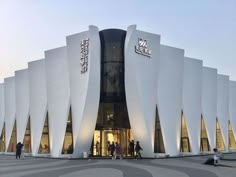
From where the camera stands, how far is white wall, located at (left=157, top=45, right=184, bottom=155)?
31036 millimetres

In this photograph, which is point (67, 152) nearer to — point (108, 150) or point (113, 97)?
point (108, 150)

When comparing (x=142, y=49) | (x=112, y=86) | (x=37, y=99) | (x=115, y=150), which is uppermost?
(x=142, y=49)

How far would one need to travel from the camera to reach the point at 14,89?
1624 inches

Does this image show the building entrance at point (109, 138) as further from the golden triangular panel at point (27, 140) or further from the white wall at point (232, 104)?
the white wall at point (232, 104)

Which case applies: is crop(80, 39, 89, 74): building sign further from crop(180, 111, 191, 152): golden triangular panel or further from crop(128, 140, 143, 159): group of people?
crop(180, 111, 191, 152): golden triangular panel

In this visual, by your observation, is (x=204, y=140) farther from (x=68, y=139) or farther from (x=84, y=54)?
(x=84, y=54)

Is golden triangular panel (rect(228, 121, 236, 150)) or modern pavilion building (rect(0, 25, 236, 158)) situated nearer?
modern pavilion building (rect(0, 25, 236, 158))

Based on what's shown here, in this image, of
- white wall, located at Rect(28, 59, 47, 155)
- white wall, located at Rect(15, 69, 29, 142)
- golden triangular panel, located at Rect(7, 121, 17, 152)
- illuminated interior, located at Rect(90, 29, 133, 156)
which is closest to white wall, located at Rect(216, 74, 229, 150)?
illuminated interior, located at Rect(90, 29, 133, 156)

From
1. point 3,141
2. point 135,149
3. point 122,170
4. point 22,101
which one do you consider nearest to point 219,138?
point 135,149

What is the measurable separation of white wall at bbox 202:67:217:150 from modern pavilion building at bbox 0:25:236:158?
0.12 m

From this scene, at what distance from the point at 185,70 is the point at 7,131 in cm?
2299

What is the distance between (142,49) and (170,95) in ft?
18.2

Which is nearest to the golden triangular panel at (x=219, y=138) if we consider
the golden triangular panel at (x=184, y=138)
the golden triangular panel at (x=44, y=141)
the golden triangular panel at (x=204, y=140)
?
the golden triangular panel at (x=204, y=140)

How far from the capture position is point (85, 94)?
2942cm
